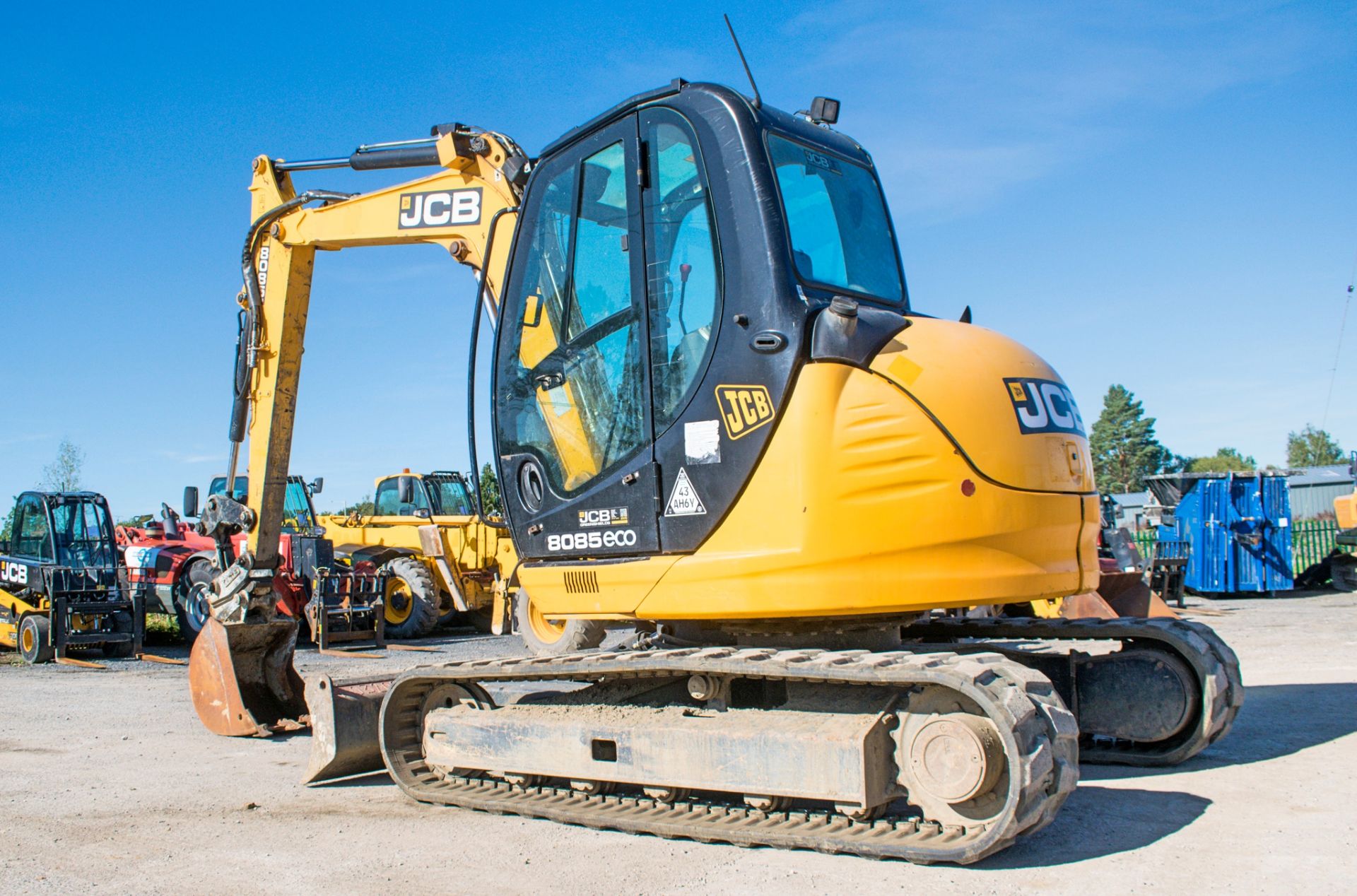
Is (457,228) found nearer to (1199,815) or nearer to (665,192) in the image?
(665,192)

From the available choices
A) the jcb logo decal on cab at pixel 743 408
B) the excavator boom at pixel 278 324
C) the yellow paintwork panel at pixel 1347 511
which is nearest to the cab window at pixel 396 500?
the excavator boom at pixel 278 324

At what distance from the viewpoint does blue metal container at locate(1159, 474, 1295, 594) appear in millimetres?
21984

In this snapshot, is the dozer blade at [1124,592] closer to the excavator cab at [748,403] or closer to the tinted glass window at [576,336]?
the excavator cab at [748,403]

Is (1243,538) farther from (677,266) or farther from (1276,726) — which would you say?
(677,266)

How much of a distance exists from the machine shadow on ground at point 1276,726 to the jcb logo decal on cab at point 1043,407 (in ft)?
6.63

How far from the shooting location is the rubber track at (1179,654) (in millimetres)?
5484

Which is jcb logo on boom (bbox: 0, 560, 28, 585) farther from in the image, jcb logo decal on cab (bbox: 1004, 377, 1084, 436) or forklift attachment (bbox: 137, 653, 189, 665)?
jcb logo decal on cab (bbox: 1004, 377, 1084, 436)

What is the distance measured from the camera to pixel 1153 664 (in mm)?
5676

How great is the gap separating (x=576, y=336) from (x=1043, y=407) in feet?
7.12

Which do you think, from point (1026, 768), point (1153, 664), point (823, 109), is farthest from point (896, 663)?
point (823, 109)

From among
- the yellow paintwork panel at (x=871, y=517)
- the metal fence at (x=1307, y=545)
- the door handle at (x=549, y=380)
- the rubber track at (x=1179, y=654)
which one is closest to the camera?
→ the yellow paintwork panel at (x=871, y=517)

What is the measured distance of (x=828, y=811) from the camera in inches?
171

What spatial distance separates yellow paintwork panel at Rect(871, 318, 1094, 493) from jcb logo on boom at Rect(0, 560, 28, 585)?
14.6m

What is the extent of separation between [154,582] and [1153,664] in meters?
15.7
